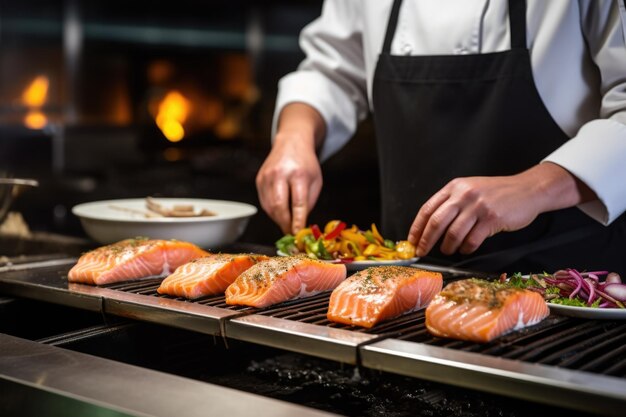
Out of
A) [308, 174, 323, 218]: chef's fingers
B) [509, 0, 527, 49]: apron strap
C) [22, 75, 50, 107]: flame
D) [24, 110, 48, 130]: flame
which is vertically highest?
[509, 0, 527, 49]: apron strap

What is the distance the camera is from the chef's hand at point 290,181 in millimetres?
2414

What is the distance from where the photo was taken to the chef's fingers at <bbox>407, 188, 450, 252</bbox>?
1922mm

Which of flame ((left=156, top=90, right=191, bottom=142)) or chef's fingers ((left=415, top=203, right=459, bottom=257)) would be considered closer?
chef's fingers ((left=415, top=203, right=459, bottom=257))

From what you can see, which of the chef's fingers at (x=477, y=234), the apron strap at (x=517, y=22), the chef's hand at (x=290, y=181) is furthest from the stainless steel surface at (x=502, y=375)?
the apron strap at (x=517, y=22)

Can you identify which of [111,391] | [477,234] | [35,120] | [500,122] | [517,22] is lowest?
[111,391]

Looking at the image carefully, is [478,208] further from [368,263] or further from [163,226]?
[163,226]

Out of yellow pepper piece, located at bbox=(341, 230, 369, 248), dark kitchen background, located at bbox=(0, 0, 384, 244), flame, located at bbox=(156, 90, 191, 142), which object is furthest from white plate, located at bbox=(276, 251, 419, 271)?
flame, located at bbox=(156, 90, 191, 142)

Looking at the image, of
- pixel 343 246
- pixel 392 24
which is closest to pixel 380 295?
pixel 343 246

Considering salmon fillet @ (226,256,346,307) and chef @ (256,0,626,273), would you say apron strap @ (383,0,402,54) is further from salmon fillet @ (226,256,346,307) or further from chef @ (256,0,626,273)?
salmon fillet @ (226,256,346,307)

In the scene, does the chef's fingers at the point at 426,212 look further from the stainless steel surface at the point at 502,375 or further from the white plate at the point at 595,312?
the stainless steel surface at the point at 502,375

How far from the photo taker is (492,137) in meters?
2.53

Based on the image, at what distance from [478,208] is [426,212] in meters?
0.12

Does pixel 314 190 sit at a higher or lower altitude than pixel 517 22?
lower

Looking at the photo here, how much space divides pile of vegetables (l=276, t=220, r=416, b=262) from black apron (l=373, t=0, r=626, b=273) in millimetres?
314
